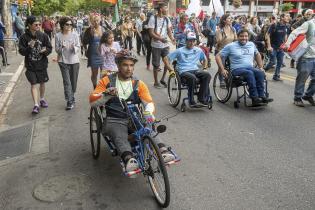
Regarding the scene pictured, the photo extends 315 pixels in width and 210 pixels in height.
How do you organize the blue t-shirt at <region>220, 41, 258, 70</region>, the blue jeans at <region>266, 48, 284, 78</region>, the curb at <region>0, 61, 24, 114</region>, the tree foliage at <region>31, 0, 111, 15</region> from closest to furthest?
the blue t-shirt at <region>220, 41, 258, 70</region> < the curb at <region>0, 61, 24, 114</region> < the blue jeans at <region>266, 48, 284, 78</region> < the tree foliage at <region>31, 0, 111, 15</region>

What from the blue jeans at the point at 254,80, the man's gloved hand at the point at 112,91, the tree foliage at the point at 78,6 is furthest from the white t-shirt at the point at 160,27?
the tree foliage at the point at 78,6

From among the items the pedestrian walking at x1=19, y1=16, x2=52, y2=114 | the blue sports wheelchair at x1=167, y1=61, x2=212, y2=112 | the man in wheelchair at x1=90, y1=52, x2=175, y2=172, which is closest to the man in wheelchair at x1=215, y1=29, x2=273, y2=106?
the blue sports wheelchair at x1=167, y1=61, x2=212, y2=112

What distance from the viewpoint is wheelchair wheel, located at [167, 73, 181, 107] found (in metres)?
7.48

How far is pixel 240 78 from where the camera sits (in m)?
7.48

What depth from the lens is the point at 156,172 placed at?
12.3 ft

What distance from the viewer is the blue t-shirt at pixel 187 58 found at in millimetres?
7500

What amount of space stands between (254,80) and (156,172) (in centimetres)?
410

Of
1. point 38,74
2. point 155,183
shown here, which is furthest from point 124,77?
point 38,74

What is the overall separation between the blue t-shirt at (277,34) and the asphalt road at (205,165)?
13.2 feet

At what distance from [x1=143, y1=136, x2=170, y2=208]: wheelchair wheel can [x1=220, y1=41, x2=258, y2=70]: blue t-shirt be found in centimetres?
433

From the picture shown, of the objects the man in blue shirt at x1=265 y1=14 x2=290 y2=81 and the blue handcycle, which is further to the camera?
the man in blue shirt at x1=265 y1=14 x2=290 y2=81

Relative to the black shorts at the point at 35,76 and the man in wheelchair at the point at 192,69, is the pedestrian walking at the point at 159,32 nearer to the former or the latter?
the man in wheelchair at the point at 192,69

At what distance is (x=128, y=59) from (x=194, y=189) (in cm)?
164

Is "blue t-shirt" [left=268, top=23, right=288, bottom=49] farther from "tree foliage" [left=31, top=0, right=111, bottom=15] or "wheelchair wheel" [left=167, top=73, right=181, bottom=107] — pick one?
"tree foliage" [left=31, top=0, right=111, bottom=15]
